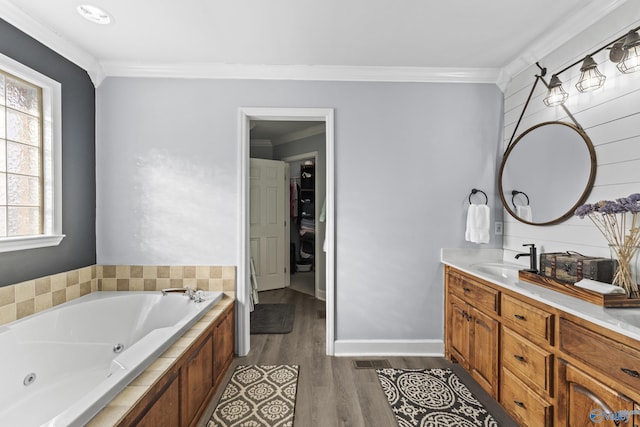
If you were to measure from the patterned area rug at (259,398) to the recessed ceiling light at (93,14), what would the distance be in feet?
8.36

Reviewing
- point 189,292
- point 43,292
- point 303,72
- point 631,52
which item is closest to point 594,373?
point 631,52

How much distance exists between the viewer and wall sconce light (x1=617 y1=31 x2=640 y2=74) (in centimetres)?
145

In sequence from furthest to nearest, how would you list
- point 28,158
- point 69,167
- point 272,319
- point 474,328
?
1. point 272,319
2. point 69,167
3. point 474,328
4. point 28,158

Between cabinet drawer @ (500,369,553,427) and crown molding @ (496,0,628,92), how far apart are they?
7.02ft

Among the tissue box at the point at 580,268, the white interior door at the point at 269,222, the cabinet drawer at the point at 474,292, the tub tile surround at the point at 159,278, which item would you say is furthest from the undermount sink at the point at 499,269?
the white interior door at the point at 269,222

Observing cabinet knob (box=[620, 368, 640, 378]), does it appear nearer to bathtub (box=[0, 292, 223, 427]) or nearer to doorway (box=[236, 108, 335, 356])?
doorway (box=[236, 108, 335, 356])

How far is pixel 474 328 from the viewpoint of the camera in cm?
213

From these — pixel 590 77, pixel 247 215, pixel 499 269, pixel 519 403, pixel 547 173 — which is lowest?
pixel 519 403

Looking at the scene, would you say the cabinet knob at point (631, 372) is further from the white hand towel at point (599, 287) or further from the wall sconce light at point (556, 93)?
the wall sconce light at point (556, 93)

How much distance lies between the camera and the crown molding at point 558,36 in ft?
5.68

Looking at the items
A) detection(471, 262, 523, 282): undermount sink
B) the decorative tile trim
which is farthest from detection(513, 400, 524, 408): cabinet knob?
the decorative tile trim

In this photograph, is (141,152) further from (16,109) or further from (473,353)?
(473,353)

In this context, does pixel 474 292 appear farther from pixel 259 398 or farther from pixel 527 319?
pixel 259 398

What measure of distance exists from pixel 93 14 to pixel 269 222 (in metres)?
3.18
